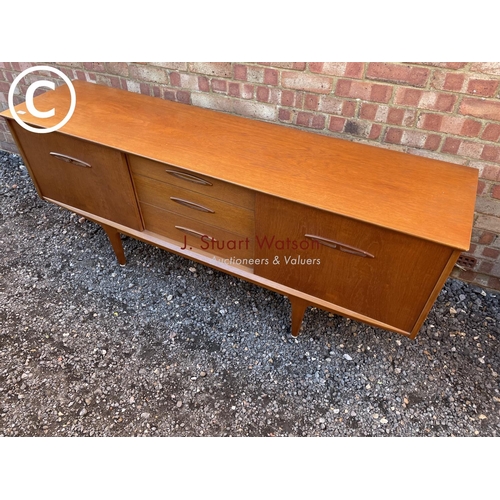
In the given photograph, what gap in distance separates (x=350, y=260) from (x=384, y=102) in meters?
0.69

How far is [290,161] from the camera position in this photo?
1.39 meters

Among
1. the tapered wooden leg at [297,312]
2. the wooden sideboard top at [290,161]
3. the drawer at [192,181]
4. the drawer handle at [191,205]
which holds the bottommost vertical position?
the tapered wooden leg at [297,312]

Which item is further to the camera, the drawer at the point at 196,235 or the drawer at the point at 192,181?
the drawer at the point at 196,235

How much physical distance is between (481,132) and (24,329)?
2.09m

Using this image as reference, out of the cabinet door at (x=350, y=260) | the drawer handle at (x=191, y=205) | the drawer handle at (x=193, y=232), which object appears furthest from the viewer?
the drawer handle at (x=193, y=232)

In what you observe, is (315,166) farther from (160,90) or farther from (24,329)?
(24,329)

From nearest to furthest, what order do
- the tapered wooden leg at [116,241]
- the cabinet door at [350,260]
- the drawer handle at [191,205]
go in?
1. the cabinet door at [350,260]
2. the drawer handle at [191,205]
3. the tapered wooden leg at [116,241]

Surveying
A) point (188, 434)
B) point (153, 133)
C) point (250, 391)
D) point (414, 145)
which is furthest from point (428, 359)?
point (153, 133)

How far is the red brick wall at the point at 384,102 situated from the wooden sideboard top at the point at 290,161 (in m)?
0.12

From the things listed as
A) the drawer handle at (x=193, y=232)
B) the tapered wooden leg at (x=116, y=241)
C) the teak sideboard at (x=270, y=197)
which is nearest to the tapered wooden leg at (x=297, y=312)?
the teak sideboard at (x=270, y=197)

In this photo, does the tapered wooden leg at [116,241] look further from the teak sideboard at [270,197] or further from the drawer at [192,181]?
the drawer at [192,181]

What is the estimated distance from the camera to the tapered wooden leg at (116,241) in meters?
1.82

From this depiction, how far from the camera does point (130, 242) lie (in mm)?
2158

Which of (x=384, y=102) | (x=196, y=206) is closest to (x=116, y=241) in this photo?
(x=196, y=206)
